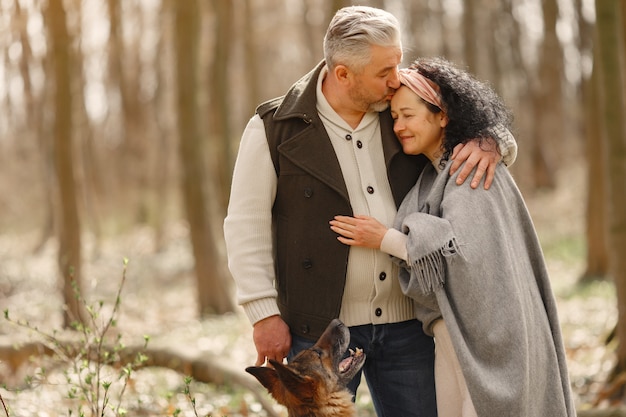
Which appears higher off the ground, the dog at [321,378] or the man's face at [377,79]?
the man's face at [377,79]

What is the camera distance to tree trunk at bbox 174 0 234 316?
1234 centimetres

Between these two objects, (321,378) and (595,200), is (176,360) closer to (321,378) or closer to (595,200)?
(321,378)

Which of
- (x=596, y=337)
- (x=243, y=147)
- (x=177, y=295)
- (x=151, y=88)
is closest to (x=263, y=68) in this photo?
(x=151, y=88)

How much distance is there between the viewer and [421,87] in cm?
361

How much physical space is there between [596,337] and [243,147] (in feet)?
22.2

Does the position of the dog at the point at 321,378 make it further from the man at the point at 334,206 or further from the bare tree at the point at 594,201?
the bare tree at the point at 594,201

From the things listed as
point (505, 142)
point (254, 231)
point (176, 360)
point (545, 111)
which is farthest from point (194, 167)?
point (545, 111)

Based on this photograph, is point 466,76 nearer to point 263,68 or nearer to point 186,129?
point 186,129

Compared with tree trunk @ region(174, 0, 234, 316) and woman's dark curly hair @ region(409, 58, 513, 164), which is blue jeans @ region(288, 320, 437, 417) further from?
tree trunk @ region(174, 0, 234, 316)

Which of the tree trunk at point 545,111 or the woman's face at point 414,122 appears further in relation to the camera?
the tree trunk at point 545,111

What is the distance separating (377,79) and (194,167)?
9.34 metres

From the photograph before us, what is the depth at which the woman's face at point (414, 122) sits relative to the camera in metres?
3.62

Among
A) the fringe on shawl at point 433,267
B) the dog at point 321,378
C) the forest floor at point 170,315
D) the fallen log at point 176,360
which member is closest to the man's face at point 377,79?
the fringe on shawl at point 433,267

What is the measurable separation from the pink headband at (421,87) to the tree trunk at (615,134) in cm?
353
